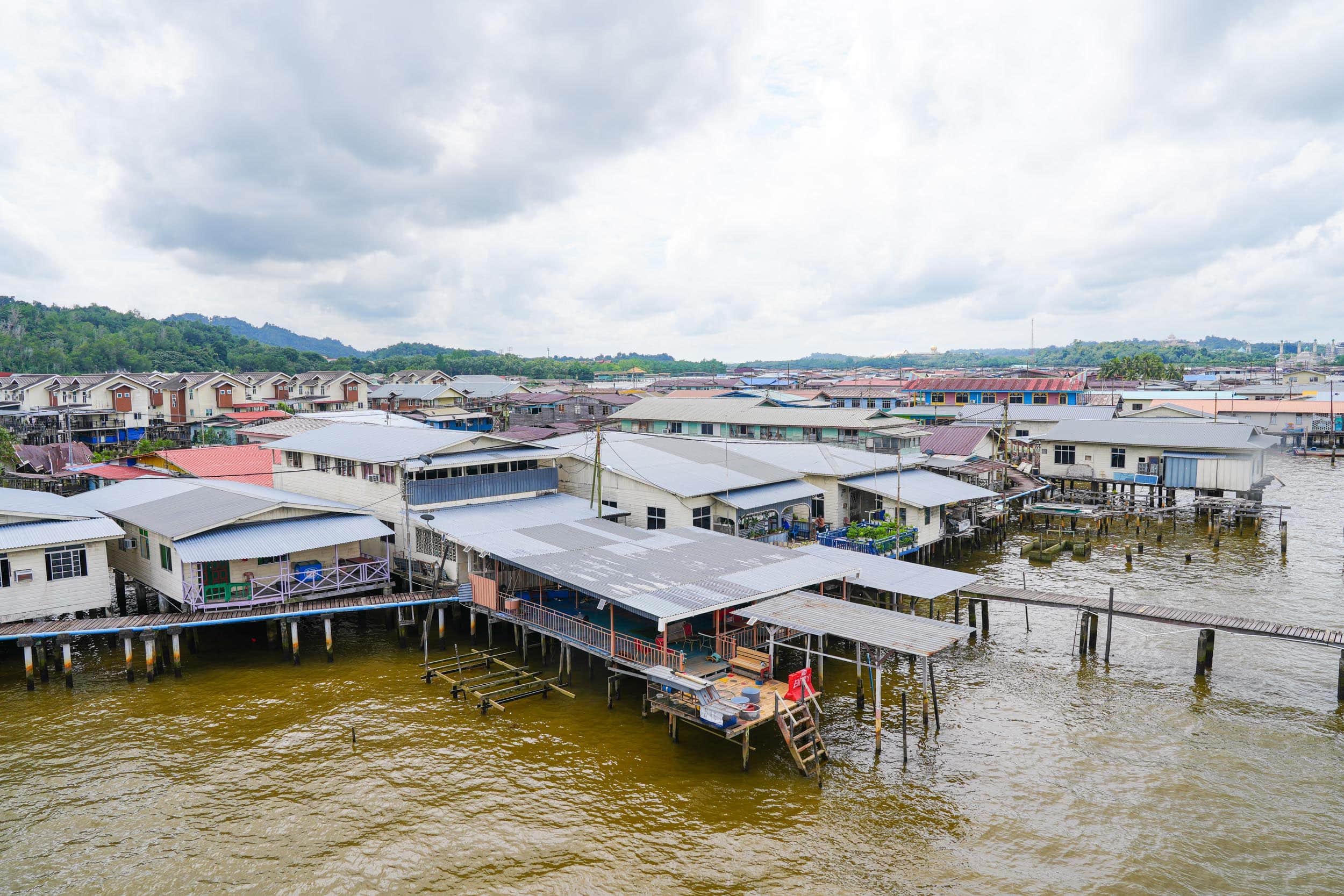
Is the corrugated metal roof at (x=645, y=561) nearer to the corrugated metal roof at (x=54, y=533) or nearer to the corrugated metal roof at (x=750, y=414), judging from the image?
the corrugated metal roof at (x=54, y=533)

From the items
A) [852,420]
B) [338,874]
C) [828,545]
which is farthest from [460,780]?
[852,420]

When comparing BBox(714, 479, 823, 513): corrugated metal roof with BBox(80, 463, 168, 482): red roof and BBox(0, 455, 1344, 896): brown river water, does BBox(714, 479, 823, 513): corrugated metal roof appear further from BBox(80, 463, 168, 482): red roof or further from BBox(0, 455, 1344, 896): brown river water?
BBox(80, 463, 168, 482): red roof

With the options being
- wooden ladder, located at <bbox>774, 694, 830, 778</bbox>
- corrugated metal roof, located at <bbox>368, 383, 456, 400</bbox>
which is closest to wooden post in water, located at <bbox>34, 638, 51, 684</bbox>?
wooden ladder, located at <bbox>774, 694, 830, 778</bbox>

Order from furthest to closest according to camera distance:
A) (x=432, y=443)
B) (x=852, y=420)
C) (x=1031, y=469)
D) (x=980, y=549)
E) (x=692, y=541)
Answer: (x=1031, y=469) → (x=852, y=420) → (x=980, y=549) → (x=432, y=443) → (x=692, y=541)

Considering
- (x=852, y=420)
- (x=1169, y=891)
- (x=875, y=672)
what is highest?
(x=852, y=420)

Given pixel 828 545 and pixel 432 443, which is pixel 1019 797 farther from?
pixel 432 443

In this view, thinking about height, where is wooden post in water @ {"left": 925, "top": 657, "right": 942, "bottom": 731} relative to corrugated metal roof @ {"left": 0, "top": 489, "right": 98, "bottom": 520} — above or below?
below

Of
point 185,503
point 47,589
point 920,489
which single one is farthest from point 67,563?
point 920,489
